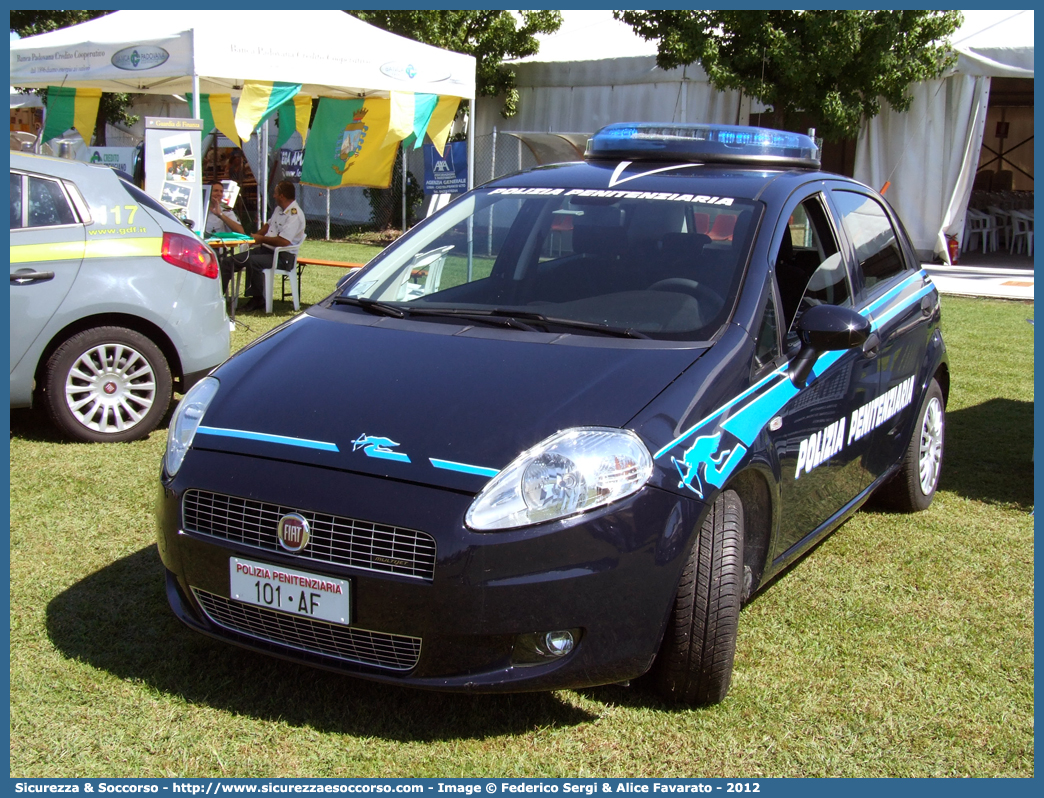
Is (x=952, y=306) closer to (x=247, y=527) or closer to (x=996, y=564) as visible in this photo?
(x=996, y=564)

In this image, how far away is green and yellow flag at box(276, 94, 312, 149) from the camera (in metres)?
12.4

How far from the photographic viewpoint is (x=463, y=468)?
267 cm

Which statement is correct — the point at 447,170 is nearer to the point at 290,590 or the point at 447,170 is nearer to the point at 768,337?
the point at 768,337

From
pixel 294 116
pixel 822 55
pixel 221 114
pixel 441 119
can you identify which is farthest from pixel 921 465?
pixel 822 55

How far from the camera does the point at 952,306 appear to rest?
12.5 meters

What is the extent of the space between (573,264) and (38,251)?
128 inches

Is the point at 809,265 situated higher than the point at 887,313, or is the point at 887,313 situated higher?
the point at 809,265

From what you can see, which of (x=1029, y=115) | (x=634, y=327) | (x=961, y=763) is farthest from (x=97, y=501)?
(x=1029, y=115)

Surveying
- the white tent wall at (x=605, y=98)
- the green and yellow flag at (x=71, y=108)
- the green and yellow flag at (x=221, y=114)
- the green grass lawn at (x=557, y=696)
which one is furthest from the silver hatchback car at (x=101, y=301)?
the white tent wall at (x=605, y=98)

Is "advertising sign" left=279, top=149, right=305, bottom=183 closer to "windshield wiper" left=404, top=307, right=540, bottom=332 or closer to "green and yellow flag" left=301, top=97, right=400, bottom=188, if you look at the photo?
"green and yellow flag" left=301, top=97, right=400, bottom=188

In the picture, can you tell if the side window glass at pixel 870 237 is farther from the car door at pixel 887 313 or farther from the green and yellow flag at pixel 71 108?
the green and yellow flag at pixel 71 108

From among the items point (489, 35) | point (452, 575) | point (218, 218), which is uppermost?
point (489, 35)

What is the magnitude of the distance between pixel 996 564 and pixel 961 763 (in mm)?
1753

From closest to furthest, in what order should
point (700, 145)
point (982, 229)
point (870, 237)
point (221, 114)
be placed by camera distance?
point (700, 145)
point (870, 237)
point (221, 114)
point (982, 229)
